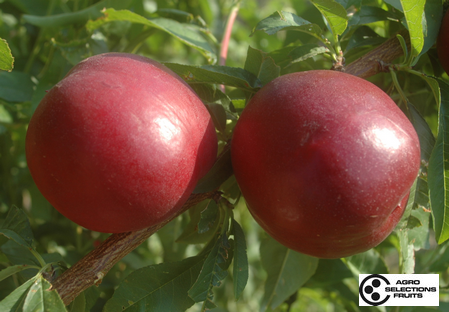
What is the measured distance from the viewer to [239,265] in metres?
0.72

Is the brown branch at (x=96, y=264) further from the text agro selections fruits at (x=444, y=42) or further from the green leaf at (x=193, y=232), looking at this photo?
the text agro selections fruits at (x=444, y=42)

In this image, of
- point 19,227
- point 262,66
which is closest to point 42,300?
point 19,227

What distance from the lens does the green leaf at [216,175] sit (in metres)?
0.74

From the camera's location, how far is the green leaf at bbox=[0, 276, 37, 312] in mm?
624

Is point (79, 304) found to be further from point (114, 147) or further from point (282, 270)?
point (282, 270)

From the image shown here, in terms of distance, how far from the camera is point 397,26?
958 millimetres

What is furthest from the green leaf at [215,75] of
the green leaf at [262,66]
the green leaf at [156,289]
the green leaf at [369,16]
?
the green leaf at [156,289]

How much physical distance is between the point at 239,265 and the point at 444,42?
2.14 ft

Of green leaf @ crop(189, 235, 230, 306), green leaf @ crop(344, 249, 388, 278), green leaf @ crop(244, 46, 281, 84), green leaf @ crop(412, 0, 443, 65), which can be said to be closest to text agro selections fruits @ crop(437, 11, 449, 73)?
green leaf @ crop(412, 0, 443, 65)

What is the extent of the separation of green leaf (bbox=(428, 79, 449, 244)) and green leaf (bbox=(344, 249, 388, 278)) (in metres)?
0.30

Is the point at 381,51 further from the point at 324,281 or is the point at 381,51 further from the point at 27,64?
the point at 27,64

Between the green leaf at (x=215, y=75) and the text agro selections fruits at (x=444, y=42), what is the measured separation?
16.5 inches

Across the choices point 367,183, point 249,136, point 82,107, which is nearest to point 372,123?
point 367,183

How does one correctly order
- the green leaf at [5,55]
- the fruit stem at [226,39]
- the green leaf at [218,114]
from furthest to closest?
the fruit stem at [226,39], the green leaf at [218,114], the green leaf at [5,55]
